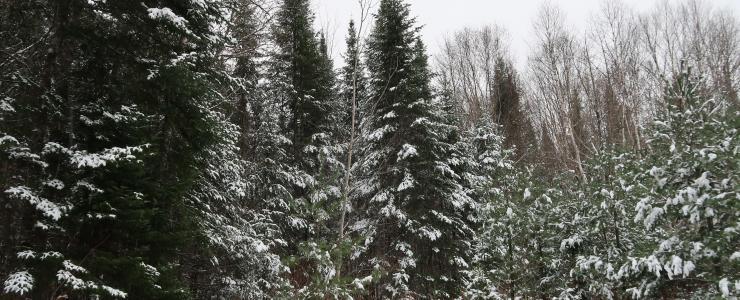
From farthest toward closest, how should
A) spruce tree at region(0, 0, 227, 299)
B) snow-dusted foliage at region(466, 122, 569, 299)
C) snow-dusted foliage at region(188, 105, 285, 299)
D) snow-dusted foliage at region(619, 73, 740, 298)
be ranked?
snow-dusted foliage at region(466, 122, 569, 299), snow-dusted foliage at region(188, 105, 285, 299), snow-dusted foliage at region(619, 73, 740, 298), spruce tree at region(0, 0, 227, 299)

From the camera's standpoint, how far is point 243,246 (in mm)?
10727

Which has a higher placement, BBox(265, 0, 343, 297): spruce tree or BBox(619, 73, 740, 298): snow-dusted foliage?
BBox(265, 0, 343, 297): spruce tree

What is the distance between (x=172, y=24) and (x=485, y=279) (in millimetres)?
11367

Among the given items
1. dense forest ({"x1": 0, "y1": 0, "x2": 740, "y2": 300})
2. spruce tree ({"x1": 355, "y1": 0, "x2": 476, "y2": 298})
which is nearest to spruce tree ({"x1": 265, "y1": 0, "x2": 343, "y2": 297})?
dense forest ({"x1": 0, "y1": 0, "x2": 740, "y2": 300})

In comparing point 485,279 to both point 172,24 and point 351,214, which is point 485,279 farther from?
point 172,24

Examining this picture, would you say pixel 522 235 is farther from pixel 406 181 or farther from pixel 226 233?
pixel 226 233

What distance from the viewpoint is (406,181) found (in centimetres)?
1588

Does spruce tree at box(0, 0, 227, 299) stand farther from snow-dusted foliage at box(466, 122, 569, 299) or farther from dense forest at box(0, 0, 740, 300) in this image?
snow-dusted foliage at box(466, 122, 569, 299)

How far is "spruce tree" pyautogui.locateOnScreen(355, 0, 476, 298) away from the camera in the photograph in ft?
51.5

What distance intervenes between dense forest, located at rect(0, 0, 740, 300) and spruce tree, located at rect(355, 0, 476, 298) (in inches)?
3.6

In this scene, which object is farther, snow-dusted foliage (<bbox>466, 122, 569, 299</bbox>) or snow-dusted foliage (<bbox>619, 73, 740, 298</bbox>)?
snow-dusted foliage (<bbox>466, 122, 569, 299</bbox>)

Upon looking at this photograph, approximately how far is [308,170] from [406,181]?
455 cm

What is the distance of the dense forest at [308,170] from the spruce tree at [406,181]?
91 millimetres

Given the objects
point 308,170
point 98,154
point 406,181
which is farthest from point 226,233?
point 308,170
